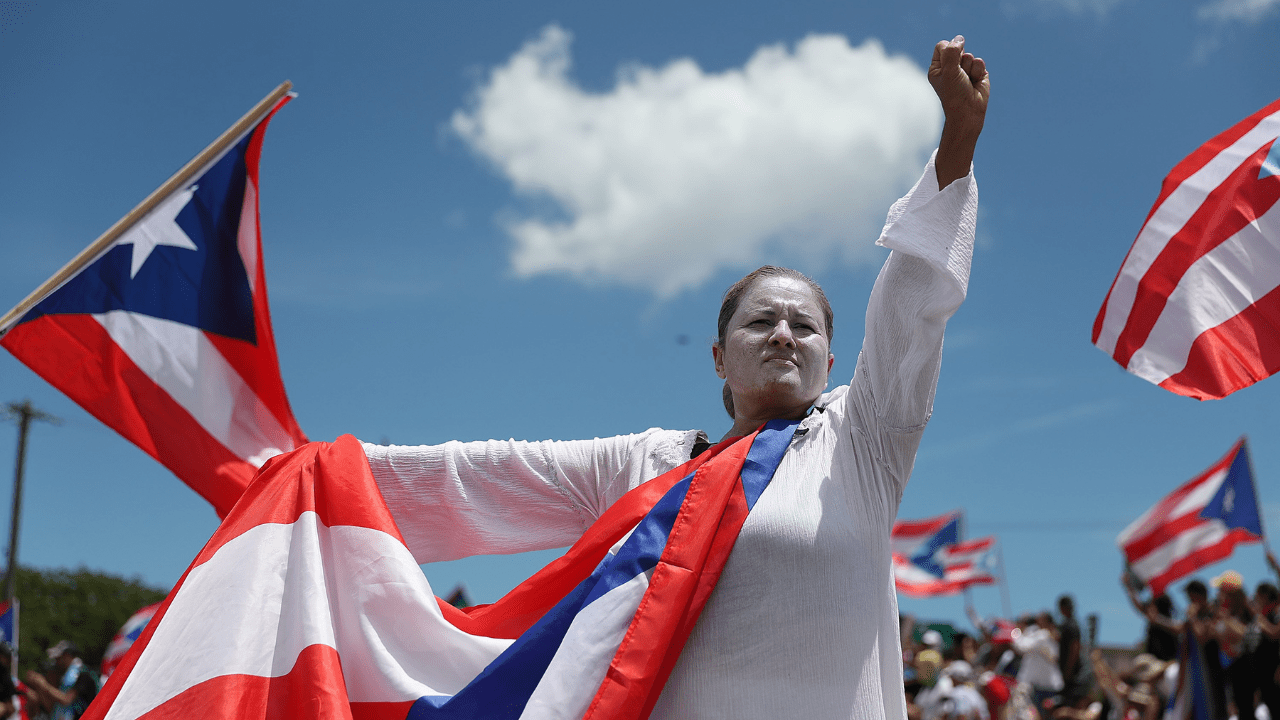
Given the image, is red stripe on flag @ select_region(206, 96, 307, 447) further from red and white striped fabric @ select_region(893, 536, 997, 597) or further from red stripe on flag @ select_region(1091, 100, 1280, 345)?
red and white striped fabric @ select_region(893, 536, 997, 597)

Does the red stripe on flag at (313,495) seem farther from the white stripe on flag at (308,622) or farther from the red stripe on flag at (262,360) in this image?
the red stripe on flag at (262,360)

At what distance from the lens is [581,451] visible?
9.07ft

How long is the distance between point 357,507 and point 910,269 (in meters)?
1.54

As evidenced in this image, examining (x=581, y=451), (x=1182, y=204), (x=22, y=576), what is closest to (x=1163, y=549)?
(x=1182, y=204)

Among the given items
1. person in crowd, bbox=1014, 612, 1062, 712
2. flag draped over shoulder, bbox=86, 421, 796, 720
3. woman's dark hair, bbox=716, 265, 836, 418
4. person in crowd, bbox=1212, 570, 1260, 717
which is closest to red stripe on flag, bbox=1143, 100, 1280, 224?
woman's dark hair, bbox=716, 265, 836, 418

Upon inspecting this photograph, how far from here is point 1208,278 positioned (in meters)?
3.54

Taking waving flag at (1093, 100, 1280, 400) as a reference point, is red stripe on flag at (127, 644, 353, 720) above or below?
below

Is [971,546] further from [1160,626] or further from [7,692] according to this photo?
[7,692]

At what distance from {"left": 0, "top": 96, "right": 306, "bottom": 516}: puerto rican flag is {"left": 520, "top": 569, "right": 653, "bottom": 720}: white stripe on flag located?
81.2 inches

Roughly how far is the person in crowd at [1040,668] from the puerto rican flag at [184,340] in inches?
369

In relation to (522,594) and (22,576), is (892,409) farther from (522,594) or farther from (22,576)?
(22,576)

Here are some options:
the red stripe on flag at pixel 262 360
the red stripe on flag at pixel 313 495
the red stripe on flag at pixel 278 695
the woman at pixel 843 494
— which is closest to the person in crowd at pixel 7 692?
the red stripe on flag at pixel 262 360

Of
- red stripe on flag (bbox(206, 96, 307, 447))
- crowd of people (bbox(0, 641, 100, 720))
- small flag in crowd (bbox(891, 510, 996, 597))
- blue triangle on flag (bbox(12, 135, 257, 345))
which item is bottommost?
crowd of people (bbox(0, 641, 100, 720))

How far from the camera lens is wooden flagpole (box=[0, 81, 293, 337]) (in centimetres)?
389
